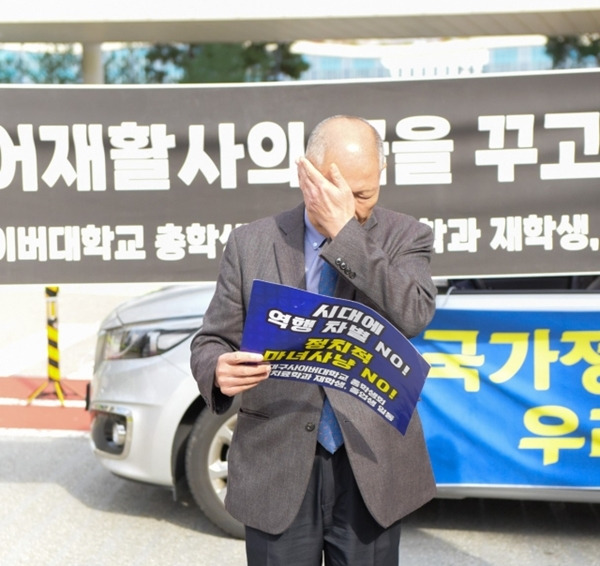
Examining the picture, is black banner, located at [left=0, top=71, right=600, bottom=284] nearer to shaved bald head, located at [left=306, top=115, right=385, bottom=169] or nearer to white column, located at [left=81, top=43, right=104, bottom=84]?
shaved bald head, located at [left=306, top=115, right=385, bottom=169]

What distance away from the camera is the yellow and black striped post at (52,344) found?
24.8 feet

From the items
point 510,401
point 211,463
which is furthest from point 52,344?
point 510,401

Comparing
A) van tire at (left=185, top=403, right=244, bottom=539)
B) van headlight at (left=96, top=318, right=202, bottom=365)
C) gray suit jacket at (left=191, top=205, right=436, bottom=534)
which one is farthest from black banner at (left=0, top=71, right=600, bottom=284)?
gray suit jacket at (left=191, top=205, right=436, bottom=534)

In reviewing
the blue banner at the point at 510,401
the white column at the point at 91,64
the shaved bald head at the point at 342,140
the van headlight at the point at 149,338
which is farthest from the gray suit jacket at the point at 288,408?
the white column at the point at 91,64

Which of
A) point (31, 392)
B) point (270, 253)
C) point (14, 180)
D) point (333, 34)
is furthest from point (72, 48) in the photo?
point (270, 253)

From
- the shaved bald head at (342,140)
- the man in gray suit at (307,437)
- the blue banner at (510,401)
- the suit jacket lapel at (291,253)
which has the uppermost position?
the shaved bald head at (342,140)

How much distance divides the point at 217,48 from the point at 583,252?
30.7 metres

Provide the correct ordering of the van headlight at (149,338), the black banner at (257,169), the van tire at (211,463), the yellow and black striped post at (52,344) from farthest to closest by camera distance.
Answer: the yellow and black striped post at (52,344) < the van headlight at (149,338) < the van tire at (211,463) < the black banner at (257,169)

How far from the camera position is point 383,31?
1800cm

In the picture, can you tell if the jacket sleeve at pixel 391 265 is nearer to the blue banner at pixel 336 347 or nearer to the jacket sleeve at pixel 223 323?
the blue banner at pixel 336 347

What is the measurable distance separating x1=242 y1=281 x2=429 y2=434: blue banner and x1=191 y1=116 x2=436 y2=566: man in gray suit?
0.24 feet

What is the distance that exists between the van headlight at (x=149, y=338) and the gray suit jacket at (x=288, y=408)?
8.03 ft

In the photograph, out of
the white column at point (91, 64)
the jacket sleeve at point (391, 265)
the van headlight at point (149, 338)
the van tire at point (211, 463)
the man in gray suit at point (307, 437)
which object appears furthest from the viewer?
the white column at point (91, 64)

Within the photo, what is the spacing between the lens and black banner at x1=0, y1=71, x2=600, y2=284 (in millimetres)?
4461
